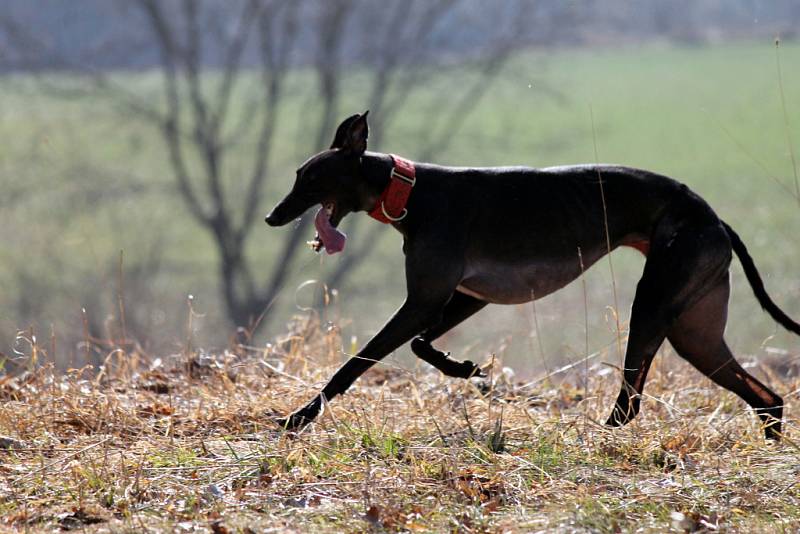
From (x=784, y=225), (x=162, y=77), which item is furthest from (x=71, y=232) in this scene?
(x=784, y=225)

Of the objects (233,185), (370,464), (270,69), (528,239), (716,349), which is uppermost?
(270,69)

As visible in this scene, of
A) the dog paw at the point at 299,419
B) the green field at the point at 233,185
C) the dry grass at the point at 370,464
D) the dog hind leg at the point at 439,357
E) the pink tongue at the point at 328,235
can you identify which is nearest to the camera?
the dry grass at the point at 370,464

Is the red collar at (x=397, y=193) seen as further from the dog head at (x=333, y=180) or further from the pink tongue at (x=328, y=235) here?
the pink tongue at (x=328, y=235)

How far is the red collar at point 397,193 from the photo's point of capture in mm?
5484

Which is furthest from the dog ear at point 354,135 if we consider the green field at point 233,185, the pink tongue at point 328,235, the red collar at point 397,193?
the green field at point 233,185

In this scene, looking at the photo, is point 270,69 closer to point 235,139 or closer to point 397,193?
point 235,139

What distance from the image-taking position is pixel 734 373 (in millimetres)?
5801

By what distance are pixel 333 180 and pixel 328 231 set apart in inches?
9.3

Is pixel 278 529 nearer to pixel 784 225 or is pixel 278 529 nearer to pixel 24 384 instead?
pixel 24 384

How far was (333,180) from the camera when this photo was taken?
5.50 metres

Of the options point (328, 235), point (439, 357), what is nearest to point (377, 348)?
point (439, 357)

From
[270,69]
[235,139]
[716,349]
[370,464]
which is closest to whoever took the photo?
[370,464]

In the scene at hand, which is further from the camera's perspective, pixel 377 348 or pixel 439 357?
pixel 439 357

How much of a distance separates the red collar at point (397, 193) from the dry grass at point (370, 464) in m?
0.88
